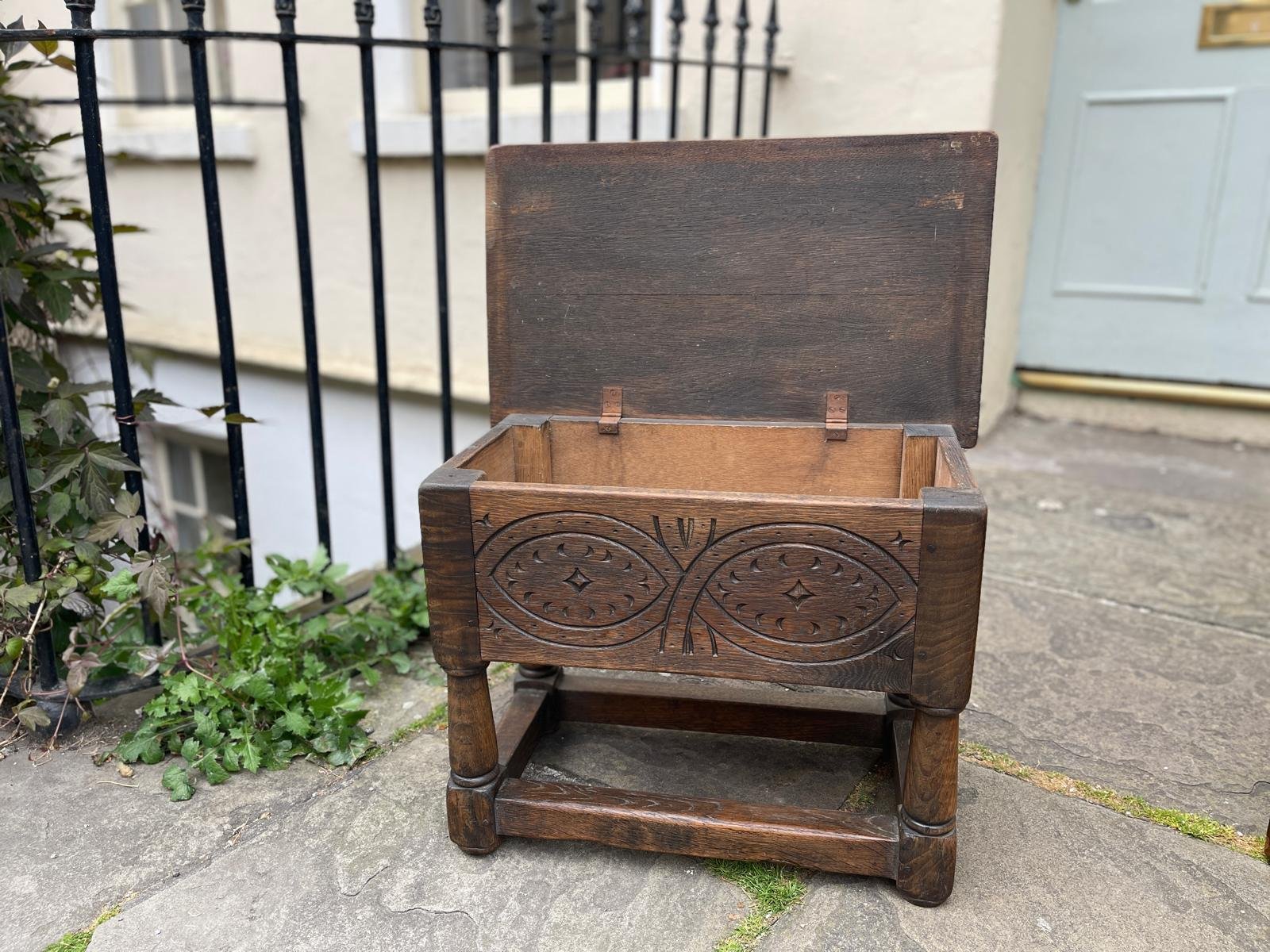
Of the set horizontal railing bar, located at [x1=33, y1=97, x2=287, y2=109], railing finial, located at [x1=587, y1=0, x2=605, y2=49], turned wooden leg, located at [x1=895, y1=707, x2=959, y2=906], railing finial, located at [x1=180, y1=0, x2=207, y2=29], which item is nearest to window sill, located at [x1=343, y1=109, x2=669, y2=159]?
horizontal railing bar, located at [x1=33, y1=97, x2=287, y2=109]

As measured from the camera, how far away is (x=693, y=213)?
146cm

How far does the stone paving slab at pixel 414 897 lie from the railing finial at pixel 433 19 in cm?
141

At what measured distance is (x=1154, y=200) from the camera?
3088 millimetres

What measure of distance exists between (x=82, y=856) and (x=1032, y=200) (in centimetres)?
324

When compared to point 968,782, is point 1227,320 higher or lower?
higher

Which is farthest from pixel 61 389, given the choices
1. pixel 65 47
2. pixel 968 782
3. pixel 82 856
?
pixel 65 47

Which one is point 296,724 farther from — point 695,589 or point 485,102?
point 485,102

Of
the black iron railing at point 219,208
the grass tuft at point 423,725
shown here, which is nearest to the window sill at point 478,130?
the black iron railing at point 219,208

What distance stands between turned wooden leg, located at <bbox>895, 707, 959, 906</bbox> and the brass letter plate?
2.82 meters

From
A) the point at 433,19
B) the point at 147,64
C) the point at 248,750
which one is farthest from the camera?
the point at 147,64

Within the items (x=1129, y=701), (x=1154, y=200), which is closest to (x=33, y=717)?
(x=1129, y=701)

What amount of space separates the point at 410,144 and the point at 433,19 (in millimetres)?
1903

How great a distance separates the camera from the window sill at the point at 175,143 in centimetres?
411

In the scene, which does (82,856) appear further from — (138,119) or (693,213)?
(138,119)
